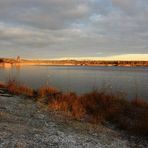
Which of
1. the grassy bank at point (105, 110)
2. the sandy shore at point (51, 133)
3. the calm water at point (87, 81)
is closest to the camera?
the sandy shore at point (51, 133)

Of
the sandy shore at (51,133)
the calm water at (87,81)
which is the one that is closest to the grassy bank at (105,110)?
the sandy shore at (51,133)

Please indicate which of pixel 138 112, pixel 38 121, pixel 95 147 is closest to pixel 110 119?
pixel 138 112

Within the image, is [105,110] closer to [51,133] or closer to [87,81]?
[51,133]

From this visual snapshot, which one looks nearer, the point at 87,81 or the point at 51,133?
the point at 51,133

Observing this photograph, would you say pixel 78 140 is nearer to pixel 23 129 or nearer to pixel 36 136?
pixel 36 136

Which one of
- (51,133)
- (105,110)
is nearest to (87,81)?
(105,110)

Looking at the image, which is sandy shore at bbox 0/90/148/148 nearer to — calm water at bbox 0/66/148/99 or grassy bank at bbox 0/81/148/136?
grassy bank at bbox 0/81/148/136

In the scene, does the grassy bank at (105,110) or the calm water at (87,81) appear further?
the calm water at (87,81)

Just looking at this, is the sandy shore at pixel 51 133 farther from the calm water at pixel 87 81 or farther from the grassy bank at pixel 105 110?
the calm water at pixel 87 81

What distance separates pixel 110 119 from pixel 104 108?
1410 mm

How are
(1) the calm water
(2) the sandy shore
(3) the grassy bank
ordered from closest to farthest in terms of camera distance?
(2) the sandy shore, (3) the grassy bank, (1) the calm water

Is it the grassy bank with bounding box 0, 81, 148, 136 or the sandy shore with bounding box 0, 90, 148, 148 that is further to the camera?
the grassy bank with bounding box 0, 81, 148, 136

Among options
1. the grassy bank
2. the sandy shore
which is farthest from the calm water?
the sandy shore

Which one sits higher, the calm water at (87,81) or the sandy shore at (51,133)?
the sandy shore at (51,133)
